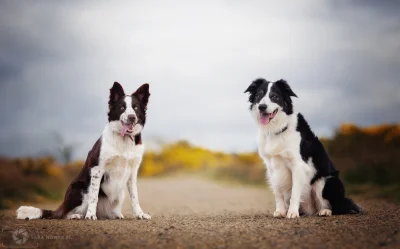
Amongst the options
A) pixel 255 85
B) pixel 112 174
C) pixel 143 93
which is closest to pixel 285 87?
pixel 255 85

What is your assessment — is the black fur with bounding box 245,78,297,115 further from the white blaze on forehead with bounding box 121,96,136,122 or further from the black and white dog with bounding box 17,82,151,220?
the white blaze on forehead with bounding box 121,96,136,122

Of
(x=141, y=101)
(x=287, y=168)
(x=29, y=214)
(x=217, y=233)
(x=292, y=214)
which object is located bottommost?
(x=217, y=233)

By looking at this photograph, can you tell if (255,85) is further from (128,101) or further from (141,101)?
(128,101)

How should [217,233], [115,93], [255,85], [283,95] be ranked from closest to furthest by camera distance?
[217,233] < [115,93] < [283,95] < [255,85]

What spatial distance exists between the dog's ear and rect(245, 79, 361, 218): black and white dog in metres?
1.88

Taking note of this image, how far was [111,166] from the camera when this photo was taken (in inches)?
278

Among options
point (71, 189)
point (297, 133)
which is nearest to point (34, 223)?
point (71, 189)

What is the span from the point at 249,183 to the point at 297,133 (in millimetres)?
15299

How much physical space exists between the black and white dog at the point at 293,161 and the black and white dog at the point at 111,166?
7.05ft

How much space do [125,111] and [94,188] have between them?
1364 mm

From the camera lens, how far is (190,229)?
19.2 feet

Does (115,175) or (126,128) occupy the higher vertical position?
(126,128)

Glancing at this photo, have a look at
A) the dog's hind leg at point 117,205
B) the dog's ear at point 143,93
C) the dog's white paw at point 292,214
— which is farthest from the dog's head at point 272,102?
the dog's hind leg at point 117,205

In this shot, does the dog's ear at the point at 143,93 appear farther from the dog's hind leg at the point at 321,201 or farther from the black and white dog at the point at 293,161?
the dog's hind leg at the point at 321,201
